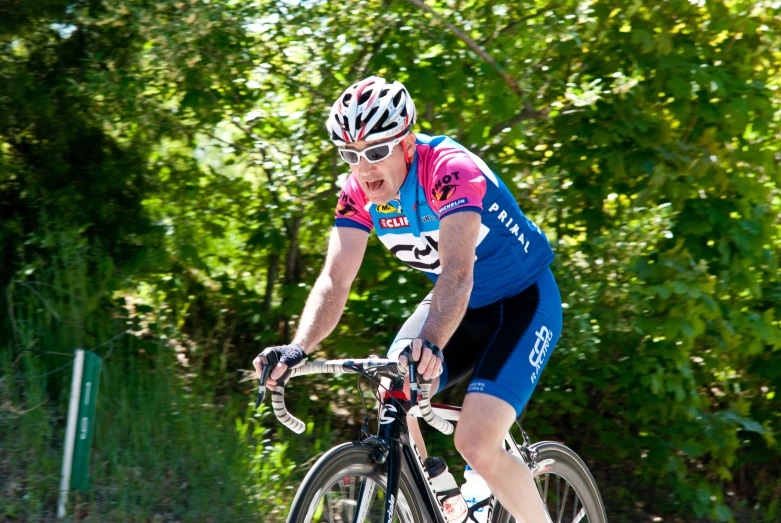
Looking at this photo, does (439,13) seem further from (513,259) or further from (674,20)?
(513,259)

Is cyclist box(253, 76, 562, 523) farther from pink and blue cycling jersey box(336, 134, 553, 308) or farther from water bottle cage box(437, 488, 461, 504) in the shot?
water bottle cage box(437, 488, 461, 504)

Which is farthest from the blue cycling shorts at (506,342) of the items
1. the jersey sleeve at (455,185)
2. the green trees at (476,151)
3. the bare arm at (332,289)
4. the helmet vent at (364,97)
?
the green trees at (476,151)

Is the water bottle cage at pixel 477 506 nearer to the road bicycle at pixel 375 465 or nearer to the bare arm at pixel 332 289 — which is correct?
the road bicycle at pixel 375 465

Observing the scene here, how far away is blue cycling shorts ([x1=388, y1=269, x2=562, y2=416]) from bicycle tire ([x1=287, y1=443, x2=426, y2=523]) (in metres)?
0.41

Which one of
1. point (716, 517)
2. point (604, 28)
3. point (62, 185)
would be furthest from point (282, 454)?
point (604, 28)

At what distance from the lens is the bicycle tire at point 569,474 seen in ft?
12.5

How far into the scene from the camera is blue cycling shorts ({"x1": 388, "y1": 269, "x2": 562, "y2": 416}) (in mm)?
3348

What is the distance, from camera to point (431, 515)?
327 cm

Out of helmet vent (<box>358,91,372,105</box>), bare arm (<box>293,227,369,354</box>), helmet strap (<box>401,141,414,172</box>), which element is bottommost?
bare arm (<box>293,227,369,354</box>)

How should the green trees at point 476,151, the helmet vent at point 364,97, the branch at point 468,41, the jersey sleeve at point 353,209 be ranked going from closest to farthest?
the helmet vent at point 364,97, the jersey sleeve at point 353,209, the branch at point 468,41, the green trees at point 476,151

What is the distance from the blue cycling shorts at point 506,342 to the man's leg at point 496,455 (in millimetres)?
59

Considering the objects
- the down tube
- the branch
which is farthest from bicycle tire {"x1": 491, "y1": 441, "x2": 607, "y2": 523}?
the branch

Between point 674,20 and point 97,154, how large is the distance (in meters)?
3.86

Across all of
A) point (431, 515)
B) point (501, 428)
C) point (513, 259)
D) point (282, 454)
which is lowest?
point (282, 454)
